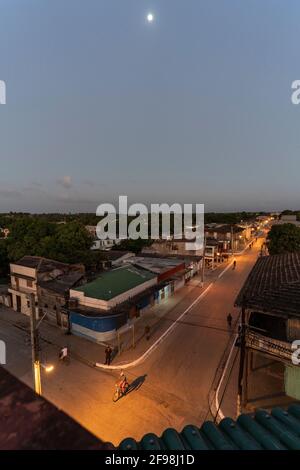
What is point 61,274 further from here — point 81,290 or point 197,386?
point 197,386

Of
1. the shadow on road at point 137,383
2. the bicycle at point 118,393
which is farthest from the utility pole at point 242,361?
the bicycle at point 118,393

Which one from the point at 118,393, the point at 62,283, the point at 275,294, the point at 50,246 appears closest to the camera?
the point at 275,294

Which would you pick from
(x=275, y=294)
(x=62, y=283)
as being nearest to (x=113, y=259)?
(x=62, y=283)

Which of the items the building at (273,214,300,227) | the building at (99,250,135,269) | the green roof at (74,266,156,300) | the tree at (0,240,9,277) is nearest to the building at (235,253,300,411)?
the green roof at (74,266,156,300)

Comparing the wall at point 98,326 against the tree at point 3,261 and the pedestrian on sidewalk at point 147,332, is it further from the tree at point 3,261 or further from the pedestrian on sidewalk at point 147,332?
the tree at point 3,261

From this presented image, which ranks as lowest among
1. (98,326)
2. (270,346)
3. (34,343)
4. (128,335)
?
(128,335)

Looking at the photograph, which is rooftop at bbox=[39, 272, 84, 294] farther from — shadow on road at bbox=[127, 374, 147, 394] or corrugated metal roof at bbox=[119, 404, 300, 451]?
corrugated metal roof at bbox=[119, 404, 300, 451]

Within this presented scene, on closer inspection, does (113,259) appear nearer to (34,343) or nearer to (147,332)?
(147,332)
